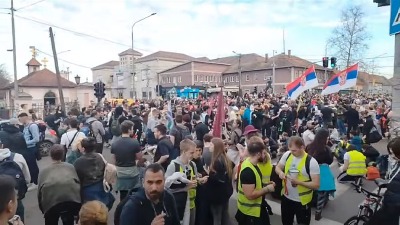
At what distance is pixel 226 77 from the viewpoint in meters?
82.2

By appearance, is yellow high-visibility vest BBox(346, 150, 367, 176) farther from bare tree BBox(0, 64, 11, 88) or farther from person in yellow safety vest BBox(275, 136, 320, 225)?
bare tree BBox(0, 64, 11, 88)

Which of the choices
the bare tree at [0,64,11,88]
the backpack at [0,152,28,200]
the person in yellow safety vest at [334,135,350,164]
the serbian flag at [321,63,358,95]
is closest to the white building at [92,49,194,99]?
the bare tree at [0,64,11,88]

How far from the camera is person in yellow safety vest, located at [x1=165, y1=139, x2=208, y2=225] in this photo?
169 inches

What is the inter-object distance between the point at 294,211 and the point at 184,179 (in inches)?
72.0

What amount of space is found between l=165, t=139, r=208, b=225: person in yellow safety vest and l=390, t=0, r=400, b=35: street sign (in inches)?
107

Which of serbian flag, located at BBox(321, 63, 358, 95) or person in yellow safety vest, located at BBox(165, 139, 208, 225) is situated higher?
serbian flag, located at BBox(321, 63, 358, 95)

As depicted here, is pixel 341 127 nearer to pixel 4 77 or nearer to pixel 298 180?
pixel 298 180

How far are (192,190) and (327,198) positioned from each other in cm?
362

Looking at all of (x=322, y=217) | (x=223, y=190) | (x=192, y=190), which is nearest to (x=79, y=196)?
(x=192, y=190)

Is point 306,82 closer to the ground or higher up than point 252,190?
higher up

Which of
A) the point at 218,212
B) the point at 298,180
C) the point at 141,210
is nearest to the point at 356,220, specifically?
the point at 298,180

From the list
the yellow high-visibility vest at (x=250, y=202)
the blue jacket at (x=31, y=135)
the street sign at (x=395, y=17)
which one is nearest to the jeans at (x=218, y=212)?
the yellow high-visibility vest at (x=250, y=202)

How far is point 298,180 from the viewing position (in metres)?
4.71

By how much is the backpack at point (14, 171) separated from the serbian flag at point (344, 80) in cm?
1137
